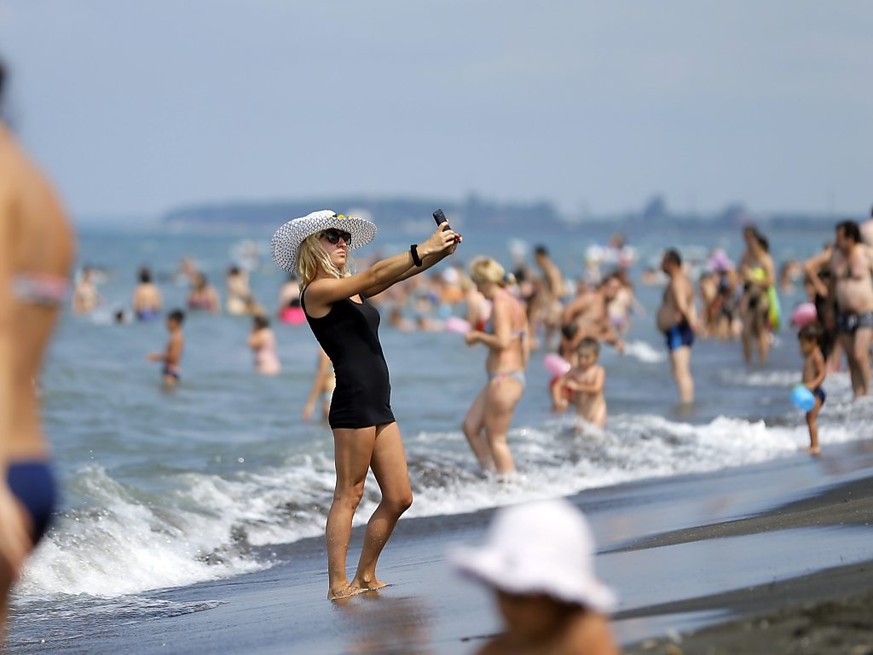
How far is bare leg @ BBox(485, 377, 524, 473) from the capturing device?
1048cm

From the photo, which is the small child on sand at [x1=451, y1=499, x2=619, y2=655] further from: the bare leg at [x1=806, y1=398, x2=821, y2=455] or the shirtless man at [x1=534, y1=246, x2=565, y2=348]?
the shirtless man at [x1=534, y1=246, x2=565, y2=348]

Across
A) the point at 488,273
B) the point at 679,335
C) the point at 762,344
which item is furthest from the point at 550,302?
the point at 488,273

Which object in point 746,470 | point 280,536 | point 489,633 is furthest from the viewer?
point 746,470

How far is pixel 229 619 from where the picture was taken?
6102 millimetres

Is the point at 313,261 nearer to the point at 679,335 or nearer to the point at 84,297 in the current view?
the point at 679,335

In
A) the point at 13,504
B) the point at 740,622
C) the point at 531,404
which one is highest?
the point at 13,504

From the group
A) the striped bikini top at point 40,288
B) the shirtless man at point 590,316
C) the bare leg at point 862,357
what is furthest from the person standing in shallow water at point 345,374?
the shirtless man at point 590,316

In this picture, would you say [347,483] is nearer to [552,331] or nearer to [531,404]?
[531,404]

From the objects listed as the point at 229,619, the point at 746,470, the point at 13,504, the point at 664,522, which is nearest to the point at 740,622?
the point at 13,504

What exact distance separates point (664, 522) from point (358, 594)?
8.01ft

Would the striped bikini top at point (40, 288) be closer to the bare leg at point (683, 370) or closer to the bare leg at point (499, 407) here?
the bare leg at point (499, 407)

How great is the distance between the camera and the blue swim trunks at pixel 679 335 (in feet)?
51.4

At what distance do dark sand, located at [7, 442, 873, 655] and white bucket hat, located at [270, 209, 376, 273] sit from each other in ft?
5.08

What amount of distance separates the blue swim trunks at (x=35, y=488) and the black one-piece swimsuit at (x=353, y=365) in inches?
128
